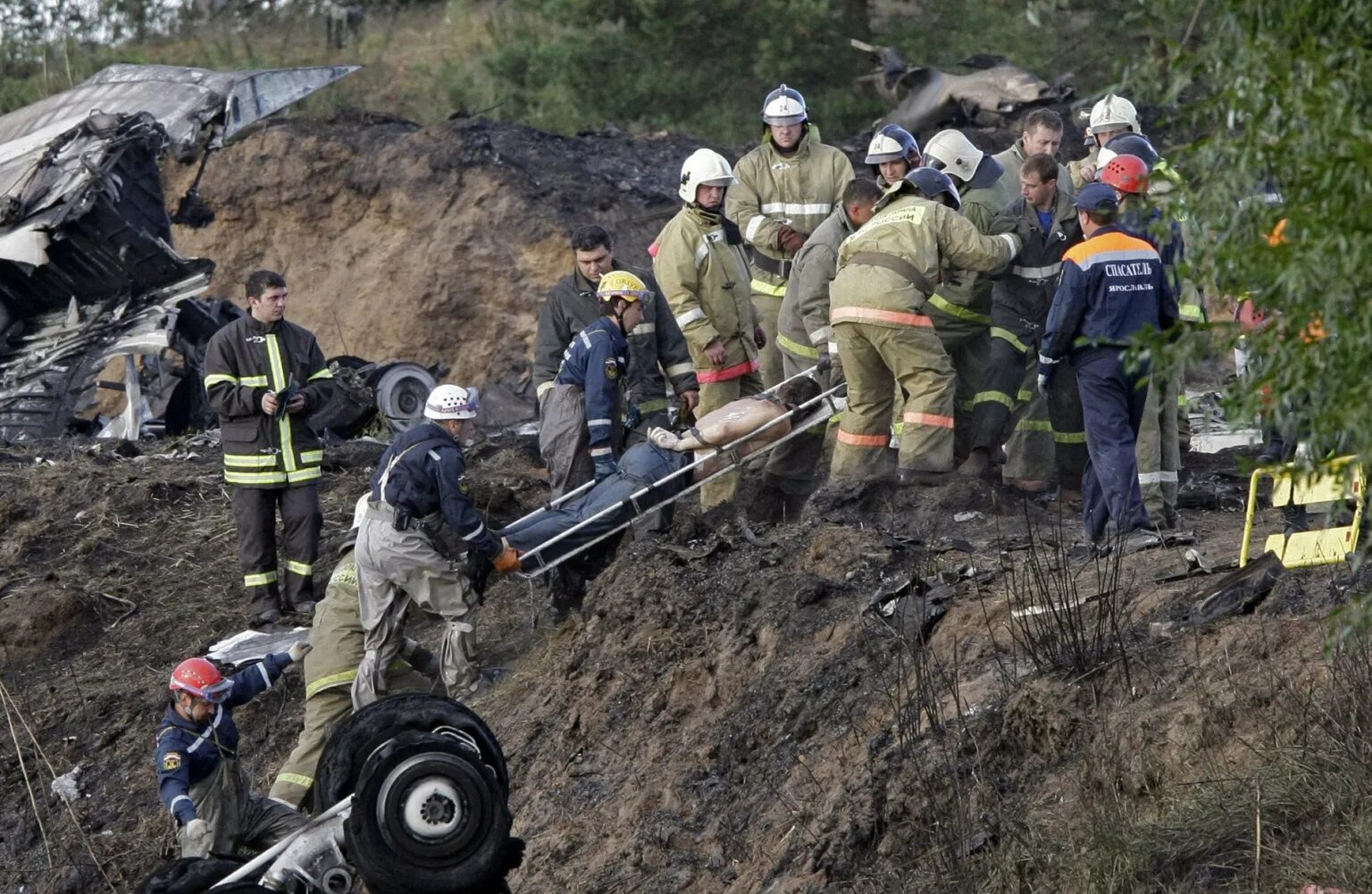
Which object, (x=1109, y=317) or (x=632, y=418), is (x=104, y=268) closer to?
(x=632, y=418)

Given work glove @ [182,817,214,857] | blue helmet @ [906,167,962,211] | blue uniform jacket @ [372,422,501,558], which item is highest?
blue helmet @ [906,167,962,211]

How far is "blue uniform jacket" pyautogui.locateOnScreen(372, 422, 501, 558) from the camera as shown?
8680 millimetres

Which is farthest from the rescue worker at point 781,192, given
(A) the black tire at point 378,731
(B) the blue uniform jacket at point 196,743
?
(A) the black tire at point 378,731

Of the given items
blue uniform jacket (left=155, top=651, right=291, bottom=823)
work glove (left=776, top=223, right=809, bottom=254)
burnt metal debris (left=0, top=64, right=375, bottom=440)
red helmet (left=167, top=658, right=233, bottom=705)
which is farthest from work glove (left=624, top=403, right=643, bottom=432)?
burnt metal debris (left=0, top=64, right=375, bottom=440)

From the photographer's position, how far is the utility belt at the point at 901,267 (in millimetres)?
9375

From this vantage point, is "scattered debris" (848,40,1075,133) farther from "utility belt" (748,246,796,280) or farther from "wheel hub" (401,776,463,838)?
"wheel hub" (401,776,463,838)

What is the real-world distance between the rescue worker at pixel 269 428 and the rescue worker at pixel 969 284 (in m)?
3.60

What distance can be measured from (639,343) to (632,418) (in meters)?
0.42

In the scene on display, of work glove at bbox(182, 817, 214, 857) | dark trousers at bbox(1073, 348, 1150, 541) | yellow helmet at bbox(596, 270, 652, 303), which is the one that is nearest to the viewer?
work glove at bbox(182, 817, 214, 857)

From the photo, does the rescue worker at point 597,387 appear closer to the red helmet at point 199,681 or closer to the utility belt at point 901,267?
the utility belt at point 901,267

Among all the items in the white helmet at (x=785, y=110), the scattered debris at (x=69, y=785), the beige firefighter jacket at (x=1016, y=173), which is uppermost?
the white helmet at (x=785, y=110)

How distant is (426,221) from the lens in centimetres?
1889

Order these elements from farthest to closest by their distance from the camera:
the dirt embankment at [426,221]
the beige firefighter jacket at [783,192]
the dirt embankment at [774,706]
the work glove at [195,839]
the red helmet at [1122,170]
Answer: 1. the dirt embankment at [426,221]
2. the beige firefighter jacket at [783,192]
3. the red helmet at [1122,170]
4. the work glove at [195,839]
5. the dirt embankment at [774,706]

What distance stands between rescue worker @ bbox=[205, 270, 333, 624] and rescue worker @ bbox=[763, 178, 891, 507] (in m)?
2.68
